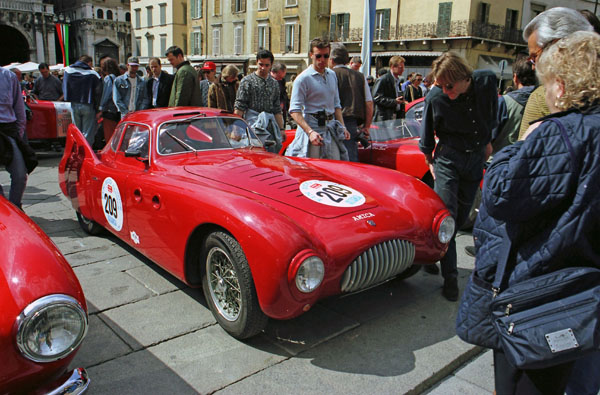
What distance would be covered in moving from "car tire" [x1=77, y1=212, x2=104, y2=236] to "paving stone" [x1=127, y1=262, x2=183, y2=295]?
0.97 m

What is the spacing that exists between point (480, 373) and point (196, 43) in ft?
144

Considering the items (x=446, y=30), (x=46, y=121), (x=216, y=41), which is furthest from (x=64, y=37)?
(x=46, y=121)

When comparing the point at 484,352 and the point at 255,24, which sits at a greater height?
the point at 255,24

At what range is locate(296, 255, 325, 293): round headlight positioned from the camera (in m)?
2.44

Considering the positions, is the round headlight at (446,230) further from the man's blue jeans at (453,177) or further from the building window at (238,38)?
the building window at (238,38)

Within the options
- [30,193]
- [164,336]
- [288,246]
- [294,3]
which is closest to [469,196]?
[288,246]

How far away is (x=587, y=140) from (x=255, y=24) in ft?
126

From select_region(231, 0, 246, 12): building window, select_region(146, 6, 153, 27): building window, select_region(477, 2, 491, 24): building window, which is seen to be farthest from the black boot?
select_region(146, 6, 153, 27): building window

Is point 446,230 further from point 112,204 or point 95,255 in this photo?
point 95,255

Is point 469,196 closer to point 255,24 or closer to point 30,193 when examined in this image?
point 30,193

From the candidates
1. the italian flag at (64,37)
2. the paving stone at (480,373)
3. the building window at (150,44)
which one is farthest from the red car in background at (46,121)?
the building window at (150,44)

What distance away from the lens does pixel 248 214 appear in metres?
2.61

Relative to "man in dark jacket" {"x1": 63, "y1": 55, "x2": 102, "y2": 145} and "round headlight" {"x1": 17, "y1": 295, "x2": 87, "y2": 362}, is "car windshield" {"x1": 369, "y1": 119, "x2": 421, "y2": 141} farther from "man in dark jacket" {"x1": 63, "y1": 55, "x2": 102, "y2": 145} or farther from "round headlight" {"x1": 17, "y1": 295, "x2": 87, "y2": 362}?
"man in dark jacket" {"x1": 63, "y1": 55, "x2": 102, "y2": 145}

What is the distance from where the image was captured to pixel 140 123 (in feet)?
13.4
